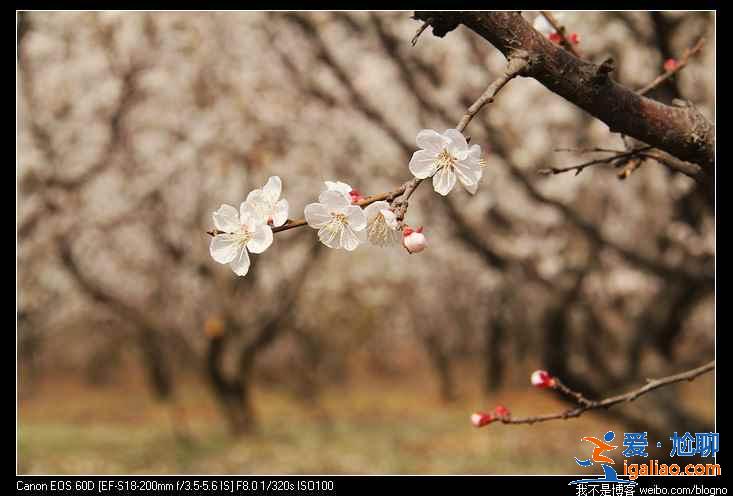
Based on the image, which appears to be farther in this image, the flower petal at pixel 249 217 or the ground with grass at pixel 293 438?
the ground with grass at pixel 293 438

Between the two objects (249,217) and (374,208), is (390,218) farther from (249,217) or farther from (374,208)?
(249,217)

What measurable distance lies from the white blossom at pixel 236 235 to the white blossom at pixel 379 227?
188 mm

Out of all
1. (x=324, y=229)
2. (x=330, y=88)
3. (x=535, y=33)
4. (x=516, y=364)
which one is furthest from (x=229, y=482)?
(x=516, y=364)

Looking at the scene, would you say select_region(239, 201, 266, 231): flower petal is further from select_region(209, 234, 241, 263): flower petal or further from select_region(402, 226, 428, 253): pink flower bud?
select_region(402, 226, 428, 253): pink flower bud

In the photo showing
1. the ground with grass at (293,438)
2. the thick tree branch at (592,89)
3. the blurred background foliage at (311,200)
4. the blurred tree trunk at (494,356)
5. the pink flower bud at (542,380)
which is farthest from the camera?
the blurred tree trunk at (494,356)

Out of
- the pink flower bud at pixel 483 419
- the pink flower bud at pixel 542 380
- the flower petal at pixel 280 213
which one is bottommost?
the pink flower bud at pixel 483 419

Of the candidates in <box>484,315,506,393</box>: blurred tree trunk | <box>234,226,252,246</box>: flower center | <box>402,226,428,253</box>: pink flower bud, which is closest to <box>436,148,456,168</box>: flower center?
<box>402,226,428,253</box>: pink flower bud

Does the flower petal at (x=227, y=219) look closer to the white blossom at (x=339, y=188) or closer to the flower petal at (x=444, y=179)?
the white blossom at (x=339, y=188)

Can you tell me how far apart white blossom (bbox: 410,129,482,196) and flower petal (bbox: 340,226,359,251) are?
0.14 meters

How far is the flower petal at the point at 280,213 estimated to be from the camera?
1284 millimetres

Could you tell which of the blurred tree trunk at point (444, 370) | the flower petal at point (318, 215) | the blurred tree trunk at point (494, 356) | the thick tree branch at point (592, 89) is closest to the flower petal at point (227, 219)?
the flower petal at point (318, 215)

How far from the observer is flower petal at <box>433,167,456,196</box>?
4.15ft

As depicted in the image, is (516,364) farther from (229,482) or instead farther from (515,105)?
(229,482)

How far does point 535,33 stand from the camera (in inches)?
55.3
